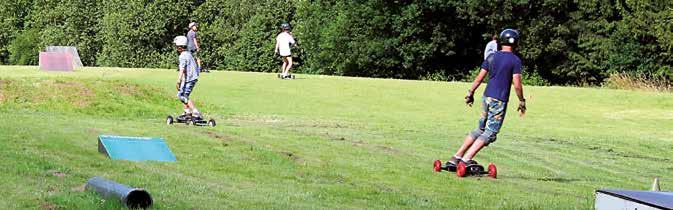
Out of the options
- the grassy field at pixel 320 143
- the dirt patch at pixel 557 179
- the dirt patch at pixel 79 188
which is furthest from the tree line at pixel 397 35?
the dirt patch at pixel 79 188

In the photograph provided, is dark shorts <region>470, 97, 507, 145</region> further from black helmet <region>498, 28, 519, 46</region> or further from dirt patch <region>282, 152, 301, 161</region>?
dirt patch <region>282, 152, 301, 161</region>

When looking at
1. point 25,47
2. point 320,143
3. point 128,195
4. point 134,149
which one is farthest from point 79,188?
point 25,47

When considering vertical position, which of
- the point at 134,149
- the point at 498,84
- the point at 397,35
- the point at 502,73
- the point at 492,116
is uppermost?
the point at 397,35

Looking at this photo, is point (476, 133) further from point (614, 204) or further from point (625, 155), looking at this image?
point (625, 155)

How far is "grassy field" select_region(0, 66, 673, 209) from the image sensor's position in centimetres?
988

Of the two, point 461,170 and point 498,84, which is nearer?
point 498,84

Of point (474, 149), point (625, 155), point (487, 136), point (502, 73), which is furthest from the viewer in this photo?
point (625, 155)

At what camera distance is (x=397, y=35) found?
6600 centimetres

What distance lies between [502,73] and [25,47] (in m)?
94.9

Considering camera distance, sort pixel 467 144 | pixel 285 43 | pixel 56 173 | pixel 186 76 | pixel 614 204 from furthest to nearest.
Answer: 1. pixel 285 43
2. pixel 186 76
3. pixel 467 144
4. pixel 56 173
5. pixel 614 204

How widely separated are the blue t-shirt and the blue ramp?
13.8ft

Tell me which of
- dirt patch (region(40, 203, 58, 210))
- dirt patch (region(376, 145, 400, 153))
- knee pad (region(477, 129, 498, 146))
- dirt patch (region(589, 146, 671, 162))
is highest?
knee pad (region(477, 129, 498, 146))

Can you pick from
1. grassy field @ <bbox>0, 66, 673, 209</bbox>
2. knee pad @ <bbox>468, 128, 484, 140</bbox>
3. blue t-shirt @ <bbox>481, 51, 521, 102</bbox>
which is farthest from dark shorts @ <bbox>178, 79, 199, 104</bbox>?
blue t-shirt @ <bbox>481, 51, 521, 102</bbox>

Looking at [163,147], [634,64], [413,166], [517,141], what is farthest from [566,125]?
[634,64]
